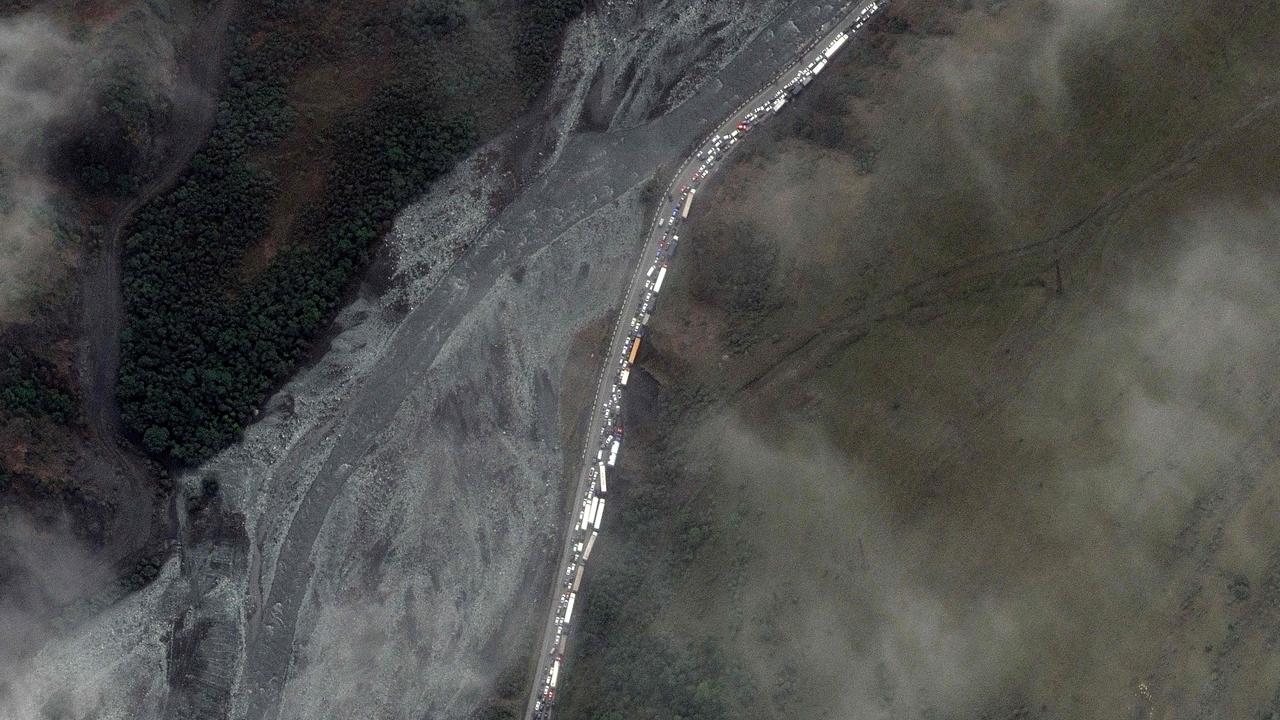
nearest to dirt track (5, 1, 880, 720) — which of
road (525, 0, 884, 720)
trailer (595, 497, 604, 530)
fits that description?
road (525, 0, 884, 720)

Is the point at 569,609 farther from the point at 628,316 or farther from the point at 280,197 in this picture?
the point at 280,197

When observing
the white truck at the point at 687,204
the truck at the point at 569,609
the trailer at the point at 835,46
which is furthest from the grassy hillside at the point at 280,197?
the truck at the point at 569,609

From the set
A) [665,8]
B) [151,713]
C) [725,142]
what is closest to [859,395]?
[725,142]

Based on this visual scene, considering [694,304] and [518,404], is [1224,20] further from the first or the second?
[518,404]

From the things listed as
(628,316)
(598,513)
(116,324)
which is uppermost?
(116,324)

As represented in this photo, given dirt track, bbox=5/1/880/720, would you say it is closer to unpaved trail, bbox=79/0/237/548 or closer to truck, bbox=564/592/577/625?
truck, bbox=564/592/577/625

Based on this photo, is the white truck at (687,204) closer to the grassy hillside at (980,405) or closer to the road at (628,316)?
the road at (628,316)

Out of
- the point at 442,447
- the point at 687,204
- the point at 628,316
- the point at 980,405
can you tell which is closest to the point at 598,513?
the point at 442,447
